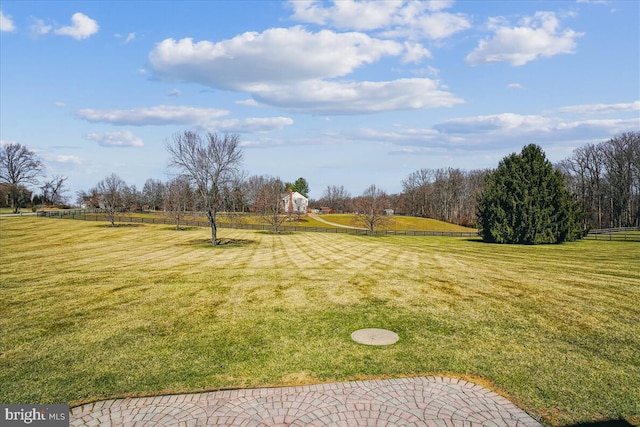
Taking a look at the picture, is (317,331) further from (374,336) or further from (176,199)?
(176,199)

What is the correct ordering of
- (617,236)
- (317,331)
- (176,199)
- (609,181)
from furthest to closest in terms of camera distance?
(609,181), (176,199), (617,236), (317,331)

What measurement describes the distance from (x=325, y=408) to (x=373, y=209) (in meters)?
52.3

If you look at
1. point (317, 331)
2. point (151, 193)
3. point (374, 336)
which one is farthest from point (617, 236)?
point (151, 193)

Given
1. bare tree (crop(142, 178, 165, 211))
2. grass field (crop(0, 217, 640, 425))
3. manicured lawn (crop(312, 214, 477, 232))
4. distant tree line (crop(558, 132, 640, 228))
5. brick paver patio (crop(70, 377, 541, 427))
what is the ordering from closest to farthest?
brick paver patio (crop(70, 377, 541, 427)) < grass field (crop(0, 217, 640, 425)) < distant tree line (crop(558, 132, 640, 228)) < manicured lawn (crop(312, 214, 477, 232)) < bare tree (crop(142, 178, 165, 211))

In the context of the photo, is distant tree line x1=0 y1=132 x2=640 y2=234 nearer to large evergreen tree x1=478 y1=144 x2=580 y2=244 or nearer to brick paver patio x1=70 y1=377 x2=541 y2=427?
large evergreen tree x1=478 y1=144 x2=580 y2=244

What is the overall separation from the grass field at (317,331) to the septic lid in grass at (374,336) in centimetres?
30

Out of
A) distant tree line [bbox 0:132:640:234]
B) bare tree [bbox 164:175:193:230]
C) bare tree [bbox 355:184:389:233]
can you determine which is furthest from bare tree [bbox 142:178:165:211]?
bare tree [bbox 355:184:389:233]

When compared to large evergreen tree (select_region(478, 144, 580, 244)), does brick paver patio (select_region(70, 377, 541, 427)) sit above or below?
below

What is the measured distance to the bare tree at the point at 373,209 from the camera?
58188 mm

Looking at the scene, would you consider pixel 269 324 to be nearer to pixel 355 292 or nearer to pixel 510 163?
pixel 355 292

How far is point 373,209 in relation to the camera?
58.1 metres

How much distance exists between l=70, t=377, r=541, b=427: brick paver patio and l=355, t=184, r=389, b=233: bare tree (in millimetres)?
50170

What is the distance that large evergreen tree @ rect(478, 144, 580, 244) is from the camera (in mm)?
40719

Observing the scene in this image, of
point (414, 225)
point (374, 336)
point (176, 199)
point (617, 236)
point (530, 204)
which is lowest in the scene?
point (414, 225)
